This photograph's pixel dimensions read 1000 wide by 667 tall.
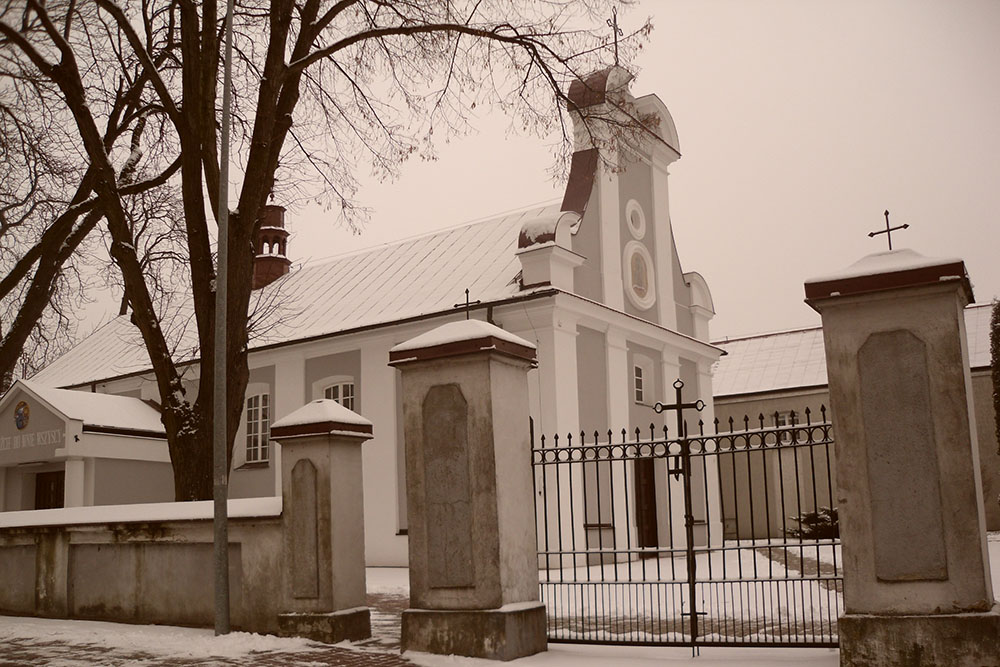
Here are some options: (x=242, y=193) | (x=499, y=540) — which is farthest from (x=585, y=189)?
(x=499, y=540)

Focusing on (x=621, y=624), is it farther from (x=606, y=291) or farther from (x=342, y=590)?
(x=606, y=291)

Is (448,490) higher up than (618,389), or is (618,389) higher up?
(618,389)

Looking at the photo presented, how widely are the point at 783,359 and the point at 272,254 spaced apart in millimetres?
17561

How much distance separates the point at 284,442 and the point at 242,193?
4.16 meters

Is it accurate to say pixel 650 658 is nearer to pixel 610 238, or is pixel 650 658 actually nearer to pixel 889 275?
pixel 889 275

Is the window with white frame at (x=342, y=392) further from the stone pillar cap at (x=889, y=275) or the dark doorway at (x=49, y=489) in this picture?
the stone pillar cap at (x=889, y=275)

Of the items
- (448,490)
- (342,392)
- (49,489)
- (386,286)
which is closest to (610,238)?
(386,286)

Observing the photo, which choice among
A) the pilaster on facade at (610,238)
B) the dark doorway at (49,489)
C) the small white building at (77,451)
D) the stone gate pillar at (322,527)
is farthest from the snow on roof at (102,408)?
the stone gate pillar at (322,527)

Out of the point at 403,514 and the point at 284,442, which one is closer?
the point at 284,442

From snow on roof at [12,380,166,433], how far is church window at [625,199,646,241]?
1255 cm

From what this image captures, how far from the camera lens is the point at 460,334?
8555 mm

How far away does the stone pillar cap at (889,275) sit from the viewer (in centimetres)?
661

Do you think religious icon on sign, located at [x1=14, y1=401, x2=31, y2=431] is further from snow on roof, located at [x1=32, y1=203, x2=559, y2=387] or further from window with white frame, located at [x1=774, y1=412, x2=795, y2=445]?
window with white frame, located at [x1=774, y1=412, x2=795, y2=445]

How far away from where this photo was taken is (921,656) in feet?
20.6
